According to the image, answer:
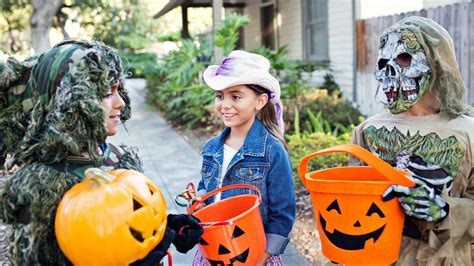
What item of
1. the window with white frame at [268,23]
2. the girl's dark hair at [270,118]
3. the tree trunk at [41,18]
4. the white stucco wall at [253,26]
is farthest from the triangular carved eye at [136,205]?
the tree trunk at [41,18]

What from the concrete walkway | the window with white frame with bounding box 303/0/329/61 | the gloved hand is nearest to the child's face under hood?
the gloved hand

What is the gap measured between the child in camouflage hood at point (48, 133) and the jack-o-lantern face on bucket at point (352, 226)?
566mm

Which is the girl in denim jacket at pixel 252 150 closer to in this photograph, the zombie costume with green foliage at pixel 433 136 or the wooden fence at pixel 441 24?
the zombie costume with green foliage at pixel 433 136

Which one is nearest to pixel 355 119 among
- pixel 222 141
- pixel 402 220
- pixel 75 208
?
pixel 222 141

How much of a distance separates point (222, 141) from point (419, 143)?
1.01 metres

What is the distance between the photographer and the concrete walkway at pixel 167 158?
502 centimetres

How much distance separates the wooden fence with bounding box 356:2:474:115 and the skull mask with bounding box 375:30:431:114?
5013 mm

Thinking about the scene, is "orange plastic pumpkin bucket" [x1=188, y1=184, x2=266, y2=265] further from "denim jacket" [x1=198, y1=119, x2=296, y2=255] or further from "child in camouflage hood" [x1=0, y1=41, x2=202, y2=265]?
"denim jacket" [x1=198, y1=119, x2=296, y2=255]

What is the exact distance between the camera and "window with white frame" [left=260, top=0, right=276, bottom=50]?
1523 cm

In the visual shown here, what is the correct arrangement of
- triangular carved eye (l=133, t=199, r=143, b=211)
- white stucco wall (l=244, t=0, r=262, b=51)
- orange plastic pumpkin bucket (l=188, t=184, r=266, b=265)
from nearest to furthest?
triangular carved eye (l=133, t=199, r=143, b=211) → orange plastic pumpkin bucket (l=188, t=184, r=266, b=265) → white stucco wall (l=244, t=0, r=262, b=51)

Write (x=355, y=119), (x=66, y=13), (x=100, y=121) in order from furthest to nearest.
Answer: (x=66, y=13)
(x=355, y=119)
(x=100, y=121)

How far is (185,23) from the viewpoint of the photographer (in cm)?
1683

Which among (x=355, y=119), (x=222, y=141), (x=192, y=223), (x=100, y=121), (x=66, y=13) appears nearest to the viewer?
(x=100, y=121)

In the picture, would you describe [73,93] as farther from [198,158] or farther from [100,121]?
[198,158]
